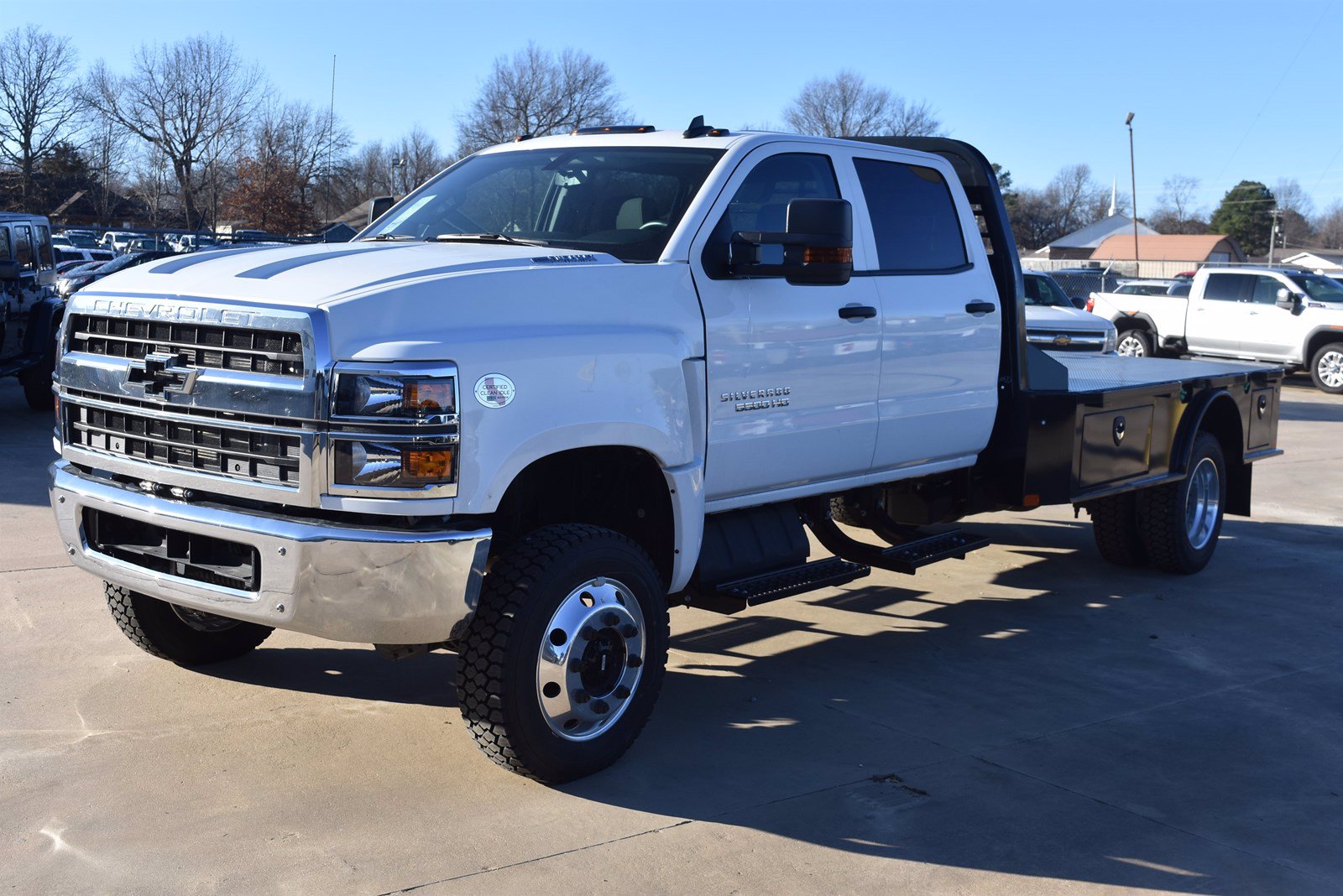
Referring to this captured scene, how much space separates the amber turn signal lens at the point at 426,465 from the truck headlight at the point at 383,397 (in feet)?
0.33

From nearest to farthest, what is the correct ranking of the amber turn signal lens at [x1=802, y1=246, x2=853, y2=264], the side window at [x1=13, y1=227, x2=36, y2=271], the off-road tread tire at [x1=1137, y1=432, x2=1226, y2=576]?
the amber turn signal lens at [x1=802, y1=246, x2=853, y2=264], the off-road tread tire at [x1=1137, y1=432, x2=1226, y2=576], the side window at [x1=13, y1=227, x2=36, y2=271]

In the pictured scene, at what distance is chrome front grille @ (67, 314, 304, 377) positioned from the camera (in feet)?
13.0

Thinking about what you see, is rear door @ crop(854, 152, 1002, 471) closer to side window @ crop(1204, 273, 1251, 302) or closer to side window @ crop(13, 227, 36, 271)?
side window @ crop(13, 227, 36, 271)

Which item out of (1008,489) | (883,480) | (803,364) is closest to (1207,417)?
(1008,489)

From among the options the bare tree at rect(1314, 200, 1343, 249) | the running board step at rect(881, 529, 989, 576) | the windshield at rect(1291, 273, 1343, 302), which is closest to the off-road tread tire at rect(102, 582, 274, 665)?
the running board step at rect(881, 529, 989, 576)

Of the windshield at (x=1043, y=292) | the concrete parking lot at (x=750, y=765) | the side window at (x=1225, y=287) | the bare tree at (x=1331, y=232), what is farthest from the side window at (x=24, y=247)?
the bare tree at (x=1331, y=232)

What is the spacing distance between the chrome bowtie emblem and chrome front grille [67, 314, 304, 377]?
0.03 meters

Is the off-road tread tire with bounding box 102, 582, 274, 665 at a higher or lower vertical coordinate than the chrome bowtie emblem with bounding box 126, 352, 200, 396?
lower

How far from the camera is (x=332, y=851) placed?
153 inches

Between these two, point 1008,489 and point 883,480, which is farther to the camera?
point 1008,489

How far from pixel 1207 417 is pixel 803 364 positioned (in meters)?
4.25

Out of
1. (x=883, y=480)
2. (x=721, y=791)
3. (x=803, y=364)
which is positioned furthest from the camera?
(x=883, y=480)

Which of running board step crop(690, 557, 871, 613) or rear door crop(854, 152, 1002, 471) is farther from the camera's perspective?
rear door crop(854, 152, 1002, 471)

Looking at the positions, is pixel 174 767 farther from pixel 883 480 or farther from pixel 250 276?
pixel 883 480
